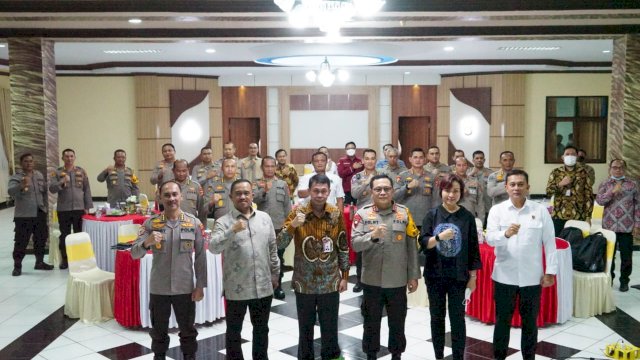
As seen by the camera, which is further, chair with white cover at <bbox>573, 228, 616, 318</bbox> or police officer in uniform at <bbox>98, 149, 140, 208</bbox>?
police officer in uniform at <bbox>98, 149, 140, 208</bbox>

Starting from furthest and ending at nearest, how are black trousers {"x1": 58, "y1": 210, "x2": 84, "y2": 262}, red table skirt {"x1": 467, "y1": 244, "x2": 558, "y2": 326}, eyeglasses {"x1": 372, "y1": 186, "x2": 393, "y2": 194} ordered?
black trousers {"x1": 58, "y1": 210, "x2": 84, "y2": 262} < red table skirt {"x1": 467, "y1": 244, "x2": 558, "y2": 326} < eyeglasses {"x1": 372, "y1": 186, "x2": 393, "y2": 194}

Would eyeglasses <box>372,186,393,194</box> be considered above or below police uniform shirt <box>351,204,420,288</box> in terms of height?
above

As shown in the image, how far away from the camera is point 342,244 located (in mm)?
4398

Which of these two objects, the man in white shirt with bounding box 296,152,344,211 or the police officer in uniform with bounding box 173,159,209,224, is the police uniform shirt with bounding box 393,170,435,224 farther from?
the police officer in uniform with bounding box 173,159,209,224

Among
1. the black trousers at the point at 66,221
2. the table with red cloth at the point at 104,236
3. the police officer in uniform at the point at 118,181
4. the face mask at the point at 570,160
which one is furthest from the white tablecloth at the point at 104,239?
the face mask at the point at 570,160

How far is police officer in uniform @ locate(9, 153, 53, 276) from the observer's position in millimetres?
8117

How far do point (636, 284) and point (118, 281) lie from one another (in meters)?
6.24

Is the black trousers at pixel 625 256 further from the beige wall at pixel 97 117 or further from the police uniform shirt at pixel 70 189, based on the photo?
the beige wall at pixel 97 117

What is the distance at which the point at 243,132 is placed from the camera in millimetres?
17328

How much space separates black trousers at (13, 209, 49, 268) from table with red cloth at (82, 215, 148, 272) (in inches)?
34.9

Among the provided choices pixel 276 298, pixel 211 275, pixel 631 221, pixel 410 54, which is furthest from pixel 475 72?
pixel 211 275

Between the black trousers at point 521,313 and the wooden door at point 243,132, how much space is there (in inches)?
523

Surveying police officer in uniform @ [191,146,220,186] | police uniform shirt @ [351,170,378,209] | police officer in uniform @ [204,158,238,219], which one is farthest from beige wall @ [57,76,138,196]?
police uniform shirt @ [351,170,378,209]

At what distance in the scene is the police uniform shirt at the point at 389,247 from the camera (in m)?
4.33
